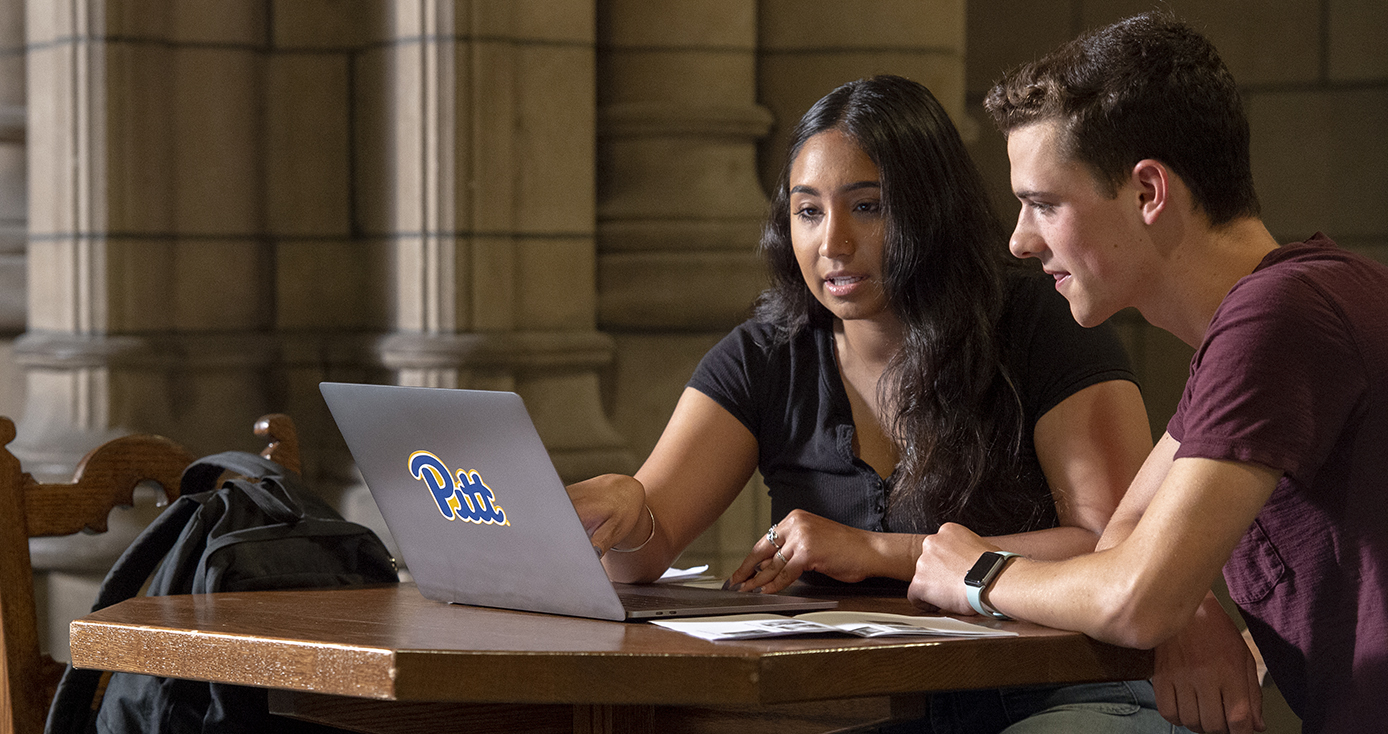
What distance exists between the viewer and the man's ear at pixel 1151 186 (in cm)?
158

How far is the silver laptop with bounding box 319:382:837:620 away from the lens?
1.51 m

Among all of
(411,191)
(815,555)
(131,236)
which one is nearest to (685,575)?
(815,555)

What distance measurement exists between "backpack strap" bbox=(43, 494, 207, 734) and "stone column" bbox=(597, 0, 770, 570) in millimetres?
1625

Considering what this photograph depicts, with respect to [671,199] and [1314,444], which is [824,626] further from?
[671,199]

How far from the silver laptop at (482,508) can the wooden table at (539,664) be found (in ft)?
0.12

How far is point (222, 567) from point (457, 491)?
1.70ft

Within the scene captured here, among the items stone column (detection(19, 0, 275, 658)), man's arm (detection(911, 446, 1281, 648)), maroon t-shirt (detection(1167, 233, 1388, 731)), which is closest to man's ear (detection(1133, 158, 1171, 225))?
maroon t-shirt (detection(1167, 233, 1388, 731))

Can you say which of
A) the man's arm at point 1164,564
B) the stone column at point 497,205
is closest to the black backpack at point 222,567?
the man's arm at point 1164,564

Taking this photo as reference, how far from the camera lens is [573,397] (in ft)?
11.5

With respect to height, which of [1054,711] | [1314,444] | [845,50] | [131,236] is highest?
[845,50]

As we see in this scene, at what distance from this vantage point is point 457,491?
1621mm

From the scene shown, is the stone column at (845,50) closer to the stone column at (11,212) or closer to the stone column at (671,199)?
the stone column at (671,199)

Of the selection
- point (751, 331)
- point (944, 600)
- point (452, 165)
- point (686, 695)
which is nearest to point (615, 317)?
point (452, 165)

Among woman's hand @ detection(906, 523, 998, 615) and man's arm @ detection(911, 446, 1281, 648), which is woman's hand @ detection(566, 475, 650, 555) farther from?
man's arm @ detection(911, 446, 1281, 648)
